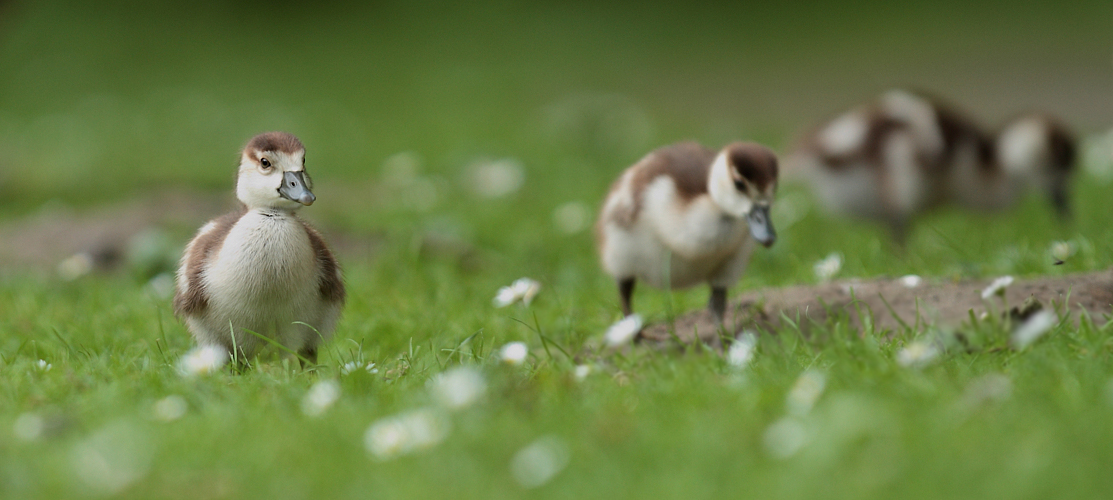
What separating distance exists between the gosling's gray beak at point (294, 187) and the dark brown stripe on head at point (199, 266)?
0.26 m

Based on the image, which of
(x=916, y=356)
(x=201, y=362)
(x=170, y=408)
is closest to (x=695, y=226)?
(x=916, y=356)

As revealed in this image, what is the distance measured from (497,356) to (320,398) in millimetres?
810

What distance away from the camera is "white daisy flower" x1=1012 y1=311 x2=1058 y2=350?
3.25m

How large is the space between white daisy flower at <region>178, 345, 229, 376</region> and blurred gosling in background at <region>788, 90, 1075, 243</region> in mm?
4658

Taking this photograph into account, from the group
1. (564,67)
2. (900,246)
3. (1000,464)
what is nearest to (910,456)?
(1000,464)

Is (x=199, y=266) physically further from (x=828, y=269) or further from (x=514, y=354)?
(x=828, y=269)

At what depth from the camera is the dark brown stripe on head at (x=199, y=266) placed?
12.4ft

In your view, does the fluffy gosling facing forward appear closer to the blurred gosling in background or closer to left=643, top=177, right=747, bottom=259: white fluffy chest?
left=643, top=177, right=747, bottom=259: white fluffy chest

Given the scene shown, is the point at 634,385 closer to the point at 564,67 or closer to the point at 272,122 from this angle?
the point at 272,122

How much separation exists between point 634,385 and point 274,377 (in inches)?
46.1

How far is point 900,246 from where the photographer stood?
6688 mm

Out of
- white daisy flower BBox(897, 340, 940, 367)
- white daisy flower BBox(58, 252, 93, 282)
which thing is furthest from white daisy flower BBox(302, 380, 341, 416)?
white daisy flower BBox(58, 252, 93, 282)

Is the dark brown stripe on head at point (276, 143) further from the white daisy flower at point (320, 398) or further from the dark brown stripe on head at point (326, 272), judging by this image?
the white daisy flower at point (320, 398)

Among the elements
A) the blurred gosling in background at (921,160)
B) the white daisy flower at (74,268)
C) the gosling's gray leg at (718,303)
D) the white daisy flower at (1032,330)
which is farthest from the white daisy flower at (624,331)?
the blurred gosling in background at (921,160)
